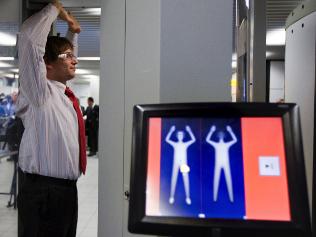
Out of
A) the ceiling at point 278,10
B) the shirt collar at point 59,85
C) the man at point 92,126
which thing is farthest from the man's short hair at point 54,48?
the man at point 92,126

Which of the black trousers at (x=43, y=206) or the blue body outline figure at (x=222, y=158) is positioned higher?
the blue body outline figure at (x=222, y=158)

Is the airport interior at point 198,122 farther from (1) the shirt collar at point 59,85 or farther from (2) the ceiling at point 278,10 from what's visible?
(2) the ceiling at point 278,10

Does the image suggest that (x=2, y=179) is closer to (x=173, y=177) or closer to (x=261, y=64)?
(x=261, y=64)

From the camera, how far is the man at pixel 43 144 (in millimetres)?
1644

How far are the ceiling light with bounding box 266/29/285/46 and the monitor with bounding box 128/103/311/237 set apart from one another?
7.05m

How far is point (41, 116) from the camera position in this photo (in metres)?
1.69

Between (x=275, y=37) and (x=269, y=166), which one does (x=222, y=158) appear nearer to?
(x=269, y=166)

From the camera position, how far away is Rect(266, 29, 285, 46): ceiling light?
748cm

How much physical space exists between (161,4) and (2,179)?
5.86 m

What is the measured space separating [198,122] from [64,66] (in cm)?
118

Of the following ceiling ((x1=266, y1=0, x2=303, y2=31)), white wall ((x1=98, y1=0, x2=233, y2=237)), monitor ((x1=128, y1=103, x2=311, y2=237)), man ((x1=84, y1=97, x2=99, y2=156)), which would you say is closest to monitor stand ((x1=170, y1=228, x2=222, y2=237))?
monitor ((x1=128, y1=103, x2=311, y2=237))

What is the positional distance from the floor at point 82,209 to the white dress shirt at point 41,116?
2.33 metres

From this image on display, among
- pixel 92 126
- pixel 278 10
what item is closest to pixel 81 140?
pixel 278 10

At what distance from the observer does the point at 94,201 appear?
516 cm
